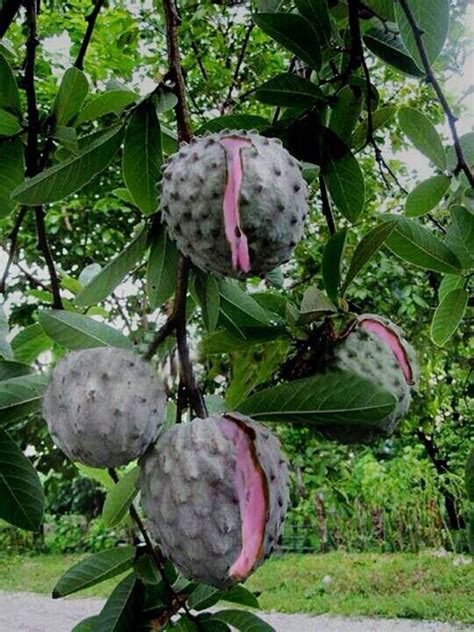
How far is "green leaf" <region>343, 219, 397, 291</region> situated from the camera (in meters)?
0.66

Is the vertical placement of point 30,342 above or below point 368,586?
above

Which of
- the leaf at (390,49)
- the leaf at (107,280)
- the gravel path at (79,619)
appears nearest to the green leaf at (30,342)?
the leaf at (107,280)

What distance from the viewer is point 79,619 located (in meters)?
6.76

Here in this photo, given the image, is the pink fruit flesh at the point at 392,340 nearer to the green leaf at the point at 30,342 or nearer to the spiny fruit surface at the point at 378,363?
the spiny fruit surface at the point at 378,363

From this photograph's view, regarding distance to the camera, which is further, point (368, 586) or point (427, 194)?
point (368, 586)

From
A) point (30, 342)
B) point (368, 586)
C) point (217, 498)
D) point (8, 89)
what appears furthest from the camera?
point (368, 586)

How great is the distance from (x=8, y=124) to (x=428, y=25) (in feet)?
1.31

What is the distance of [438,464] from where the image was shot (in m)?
6.81

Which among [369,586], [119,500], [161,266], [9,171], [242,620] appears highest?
[9,171]

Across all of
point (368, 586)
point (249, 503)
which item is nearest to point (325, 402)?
point (249, 503)

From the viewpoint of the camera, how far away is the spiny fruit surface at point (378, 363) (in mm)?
630

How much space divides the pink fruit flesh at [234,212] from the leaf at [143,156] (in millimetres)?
194

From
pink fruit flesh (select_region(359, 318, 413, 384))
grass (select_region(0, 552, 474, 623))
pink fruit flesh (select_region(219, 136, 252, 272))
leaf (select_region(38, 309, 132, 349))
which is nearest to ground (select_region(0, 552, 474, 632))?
grass (select_region(0, 552, 474, 623))

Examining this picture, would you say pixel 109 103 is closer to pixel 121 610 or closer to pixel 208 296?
pixel 208 296
